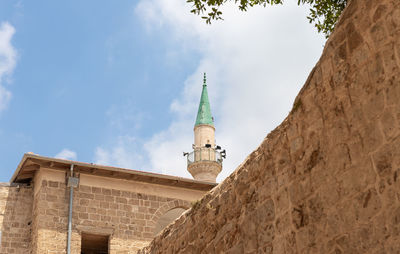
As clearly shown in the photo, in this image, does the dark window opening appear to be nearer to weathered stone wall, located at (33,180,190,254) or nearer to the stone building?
the stone building

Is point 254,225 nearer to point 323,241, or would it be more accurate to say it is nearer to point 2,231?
point 323,241

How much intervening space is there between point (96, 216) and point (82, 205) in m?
0.47

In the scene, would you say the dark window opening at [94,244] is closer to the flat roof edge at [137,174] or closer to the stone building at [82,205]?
the stone building at [82,205]

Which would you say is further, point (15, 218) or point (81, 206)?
point (15, 218)

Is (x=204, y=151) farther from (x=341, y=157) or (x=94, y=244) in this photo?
(x=341, y=157)

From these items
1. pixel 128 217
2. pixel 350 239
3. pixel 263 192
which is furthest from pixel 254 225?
pixel 128 217

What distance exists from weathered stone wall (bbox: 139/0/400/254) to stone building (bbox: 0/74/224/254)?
425 inches

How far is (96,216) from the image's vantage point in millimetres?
16703

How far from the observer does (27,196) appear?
1730 centimetres

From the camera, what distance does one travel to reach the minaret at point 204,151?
37.2m

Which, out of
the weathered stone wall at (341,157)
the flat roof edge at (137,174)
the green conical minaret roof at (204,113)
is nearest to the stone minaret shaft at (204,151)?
the green conical minaret roof at (204,113)

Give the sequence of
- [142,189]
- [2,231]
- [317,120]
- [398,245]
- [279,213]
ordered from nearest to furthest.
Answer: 1. [398,245]
2. [317,120]
3. [279,213]
4. [2,231]
5. [142,189]

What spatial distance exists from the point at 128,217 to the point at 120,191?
76 cm

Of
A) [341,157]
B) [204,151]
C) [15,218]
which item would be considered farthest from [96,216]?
[204,151]
